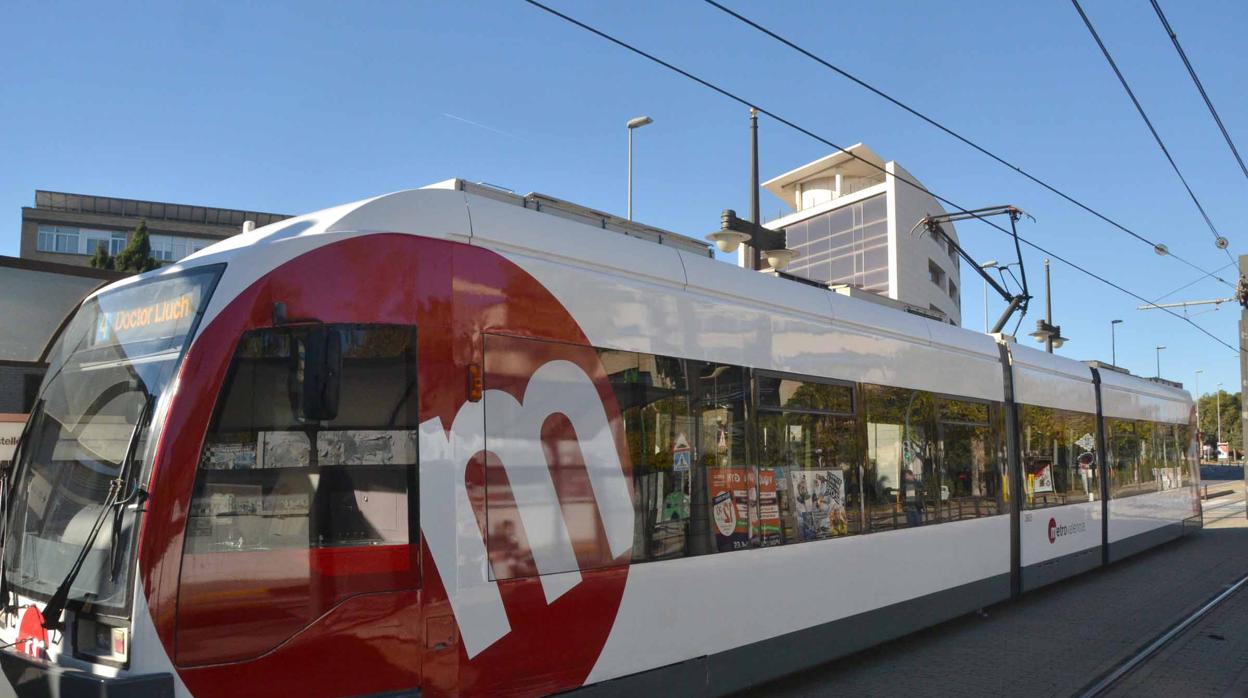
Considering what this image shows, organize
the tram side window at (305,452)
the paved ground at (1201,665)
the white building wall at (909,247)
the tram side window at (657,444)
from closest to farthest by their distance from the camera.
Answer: the tram side window at (305,452) < the tram side window at (657,444) < the paved ground at (1201,665) < the white building wall at (909,247)

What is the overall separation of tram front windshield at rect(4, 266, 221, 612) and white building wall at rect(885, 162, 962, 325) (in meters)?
44.7

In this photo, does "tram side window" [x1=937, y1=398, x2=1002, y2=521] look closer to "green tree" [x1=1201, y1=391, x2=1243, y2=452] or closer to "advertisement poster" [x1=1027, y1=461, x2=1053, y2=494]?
"advertisement poster" [x1=1027, y1=461, x2=1053, y2=494]

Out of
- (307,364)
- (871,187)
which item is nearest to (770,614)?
(307,364)

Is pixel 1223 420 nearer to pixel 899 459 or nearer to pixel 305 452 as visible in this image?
pixel 899 459

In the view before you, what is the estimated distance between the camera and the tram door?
13.2ft

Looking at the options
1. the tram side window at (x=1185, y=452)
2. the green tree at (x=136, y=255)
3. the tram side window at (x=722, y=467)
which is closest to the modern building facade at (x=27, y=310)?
the tram side window at (x=722, y=467)

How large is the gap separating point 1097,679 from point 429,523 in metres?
6.07

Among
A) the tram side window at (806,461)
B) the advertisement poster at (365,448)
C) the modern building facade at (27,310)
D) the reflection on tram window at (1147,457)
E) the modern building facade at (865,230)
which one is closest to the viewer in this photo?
the advertisement poster at (365,448)

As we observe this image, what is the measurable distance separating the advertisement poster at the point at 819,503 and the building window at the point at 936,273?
48469mm

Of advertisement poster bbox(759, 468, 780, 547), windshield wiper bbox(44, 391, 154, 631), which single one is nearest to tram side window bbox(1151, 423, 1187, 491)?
advertisement poster bbox(759, 468, 780, 547)

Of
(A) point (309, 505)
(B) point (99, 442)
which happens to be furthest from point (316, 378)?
(B) point (99, 442)

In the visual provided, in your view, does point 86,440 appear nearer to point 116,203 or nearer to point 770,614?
point 770,614

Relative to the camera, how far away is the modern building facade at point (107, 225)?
60.2 metres

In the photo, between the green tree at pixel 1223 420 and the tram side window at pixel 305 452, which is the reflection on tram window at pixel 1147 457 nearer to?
the tram side window at pixel 305 452
